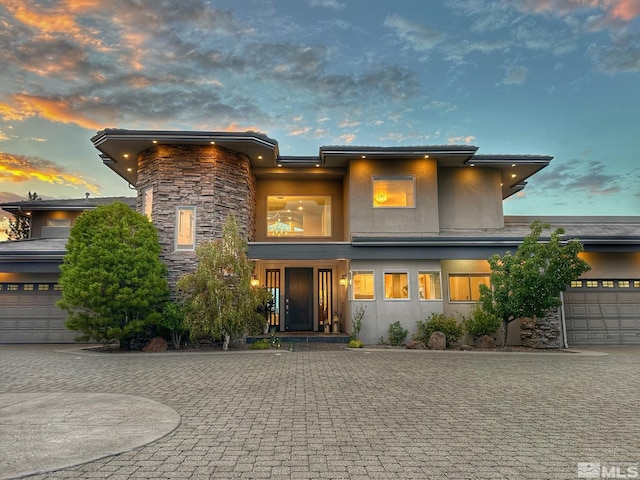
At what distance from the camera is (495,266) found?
12172 millimetres

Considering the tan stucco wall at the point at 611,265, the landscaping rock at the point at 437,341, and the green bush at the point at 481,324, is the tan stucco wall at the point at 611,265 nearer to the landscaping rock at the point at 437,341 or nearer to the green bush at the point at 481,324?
the green bush at the point at 481,324

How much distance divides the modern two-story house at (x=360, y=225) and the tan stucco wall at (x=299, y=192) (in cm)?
4

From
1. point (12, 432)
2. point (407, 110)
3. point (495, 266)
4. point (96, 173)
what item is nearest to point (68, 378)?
point (12, 432)

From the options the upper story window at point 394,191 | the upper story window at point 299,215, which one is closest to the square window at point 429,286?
→ the upper story window at point 394,191

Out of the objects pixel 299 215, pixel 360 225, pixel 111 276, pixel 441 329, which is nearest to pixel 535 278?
pixel 441 329

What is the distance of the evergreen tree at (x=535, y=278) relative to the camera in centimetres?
1137

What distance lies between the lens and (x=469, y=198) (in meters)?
15.5

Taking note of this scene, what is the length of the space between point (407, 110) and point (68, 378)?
680 inches

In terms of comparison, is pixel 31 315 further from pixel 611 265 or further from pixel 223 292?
pixel 611 265

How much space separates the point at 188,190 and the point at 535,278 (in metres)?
11.8

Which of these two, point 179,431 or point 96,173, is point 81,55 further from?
point 179,431

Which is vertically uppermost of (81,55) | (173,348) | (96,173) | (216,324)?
(81,55)

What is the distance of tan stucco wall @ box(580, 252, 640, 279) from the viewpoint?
14.1 meters

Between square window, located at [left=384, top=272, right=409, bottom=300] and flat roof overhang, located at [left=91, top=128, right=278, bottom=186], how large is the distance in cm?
635
